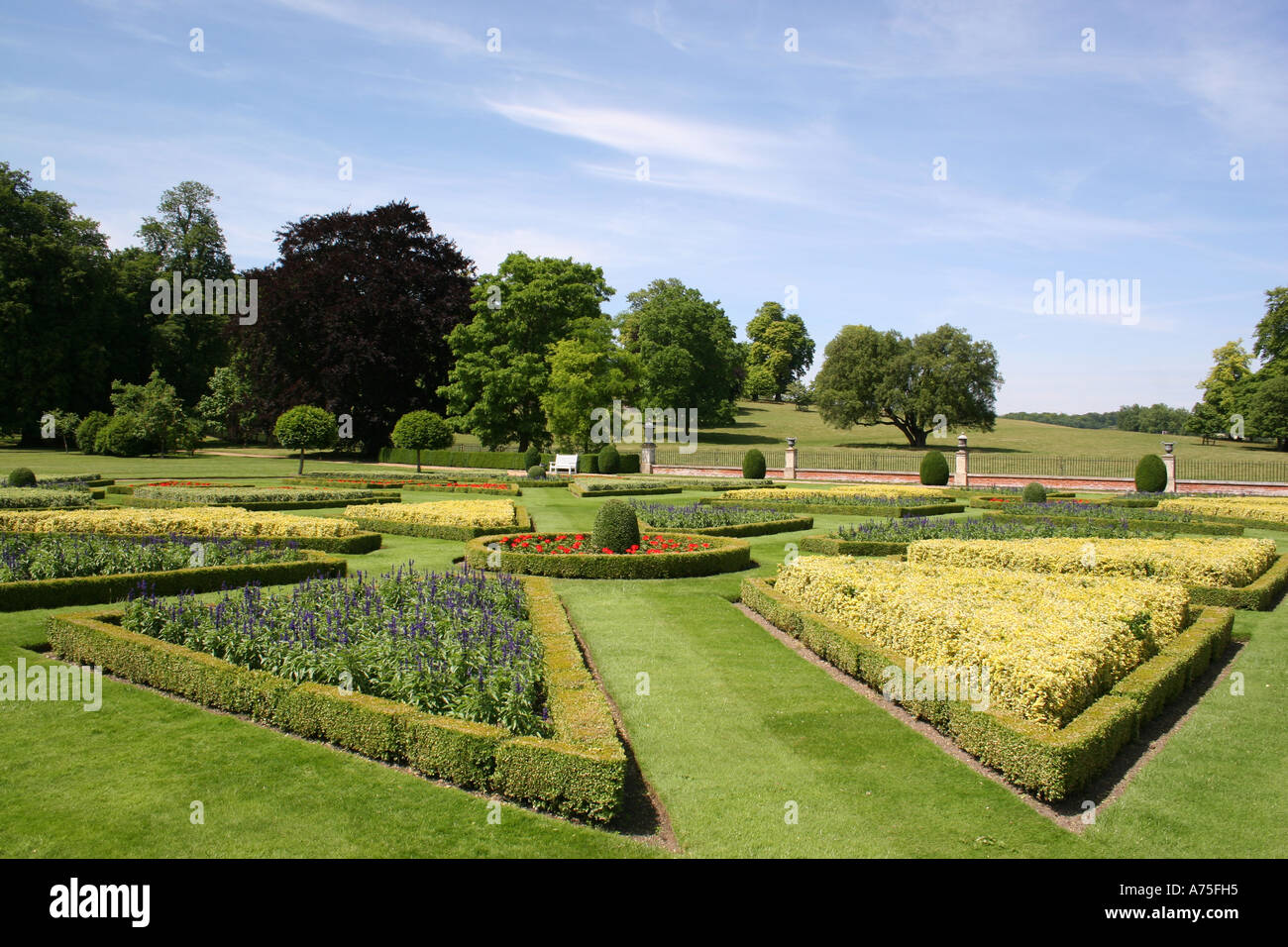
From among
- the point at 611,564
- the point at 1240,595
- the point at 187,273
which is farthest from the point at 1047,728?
the point at 187,273

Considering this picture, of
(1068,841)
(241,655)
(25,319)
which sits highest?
(25,319)

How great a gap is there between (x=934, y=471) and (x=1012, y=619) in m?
29.4

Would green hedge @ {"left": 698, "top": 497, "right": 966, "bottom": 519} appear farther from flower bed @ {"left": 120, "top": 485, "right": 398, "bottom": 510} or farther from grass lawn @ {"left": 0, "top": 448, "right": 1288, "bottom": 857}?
grass lawn @ {"left": 0, "top": 448, "right": 1288, "bottom": 857}

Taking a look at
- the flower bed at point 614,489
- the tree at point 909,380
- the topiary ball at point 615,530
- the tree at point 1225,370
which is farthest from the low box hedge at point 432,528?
the tree at point 1225,370

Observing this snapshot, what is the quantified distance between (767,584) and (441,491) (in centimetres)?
1804

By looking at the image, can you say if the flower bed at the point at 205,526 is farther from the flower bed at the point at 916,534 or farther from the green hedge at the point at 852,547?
the flower bed at the point at 916,534

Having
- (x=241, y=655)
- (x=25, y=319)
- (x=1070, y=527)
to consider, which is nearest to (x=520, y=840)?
(x=241, y=655)

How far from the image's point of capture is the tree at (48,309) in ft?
151

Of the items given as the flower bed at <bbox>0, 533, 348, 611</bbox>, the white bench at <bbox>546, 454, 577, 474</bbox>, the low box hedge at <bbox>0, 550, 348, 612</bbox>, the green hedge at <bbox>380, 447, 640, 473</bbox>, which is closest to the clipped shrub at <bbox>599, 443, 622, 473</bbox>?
the green hedge at <bbox>380, 447, 640, 473</bbox>

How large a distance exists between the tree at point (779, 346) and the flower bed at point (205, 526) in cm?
7981

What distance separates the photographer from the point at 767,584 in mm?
11977

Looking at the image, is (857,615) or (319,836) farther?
(857,615)

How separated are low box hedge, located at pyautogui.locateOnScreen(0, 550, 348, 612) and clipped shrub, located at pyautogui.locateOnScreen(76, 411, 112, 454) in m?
38.7

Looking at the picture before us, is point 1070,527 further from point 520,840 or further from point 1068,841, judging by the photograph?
point 520,840
